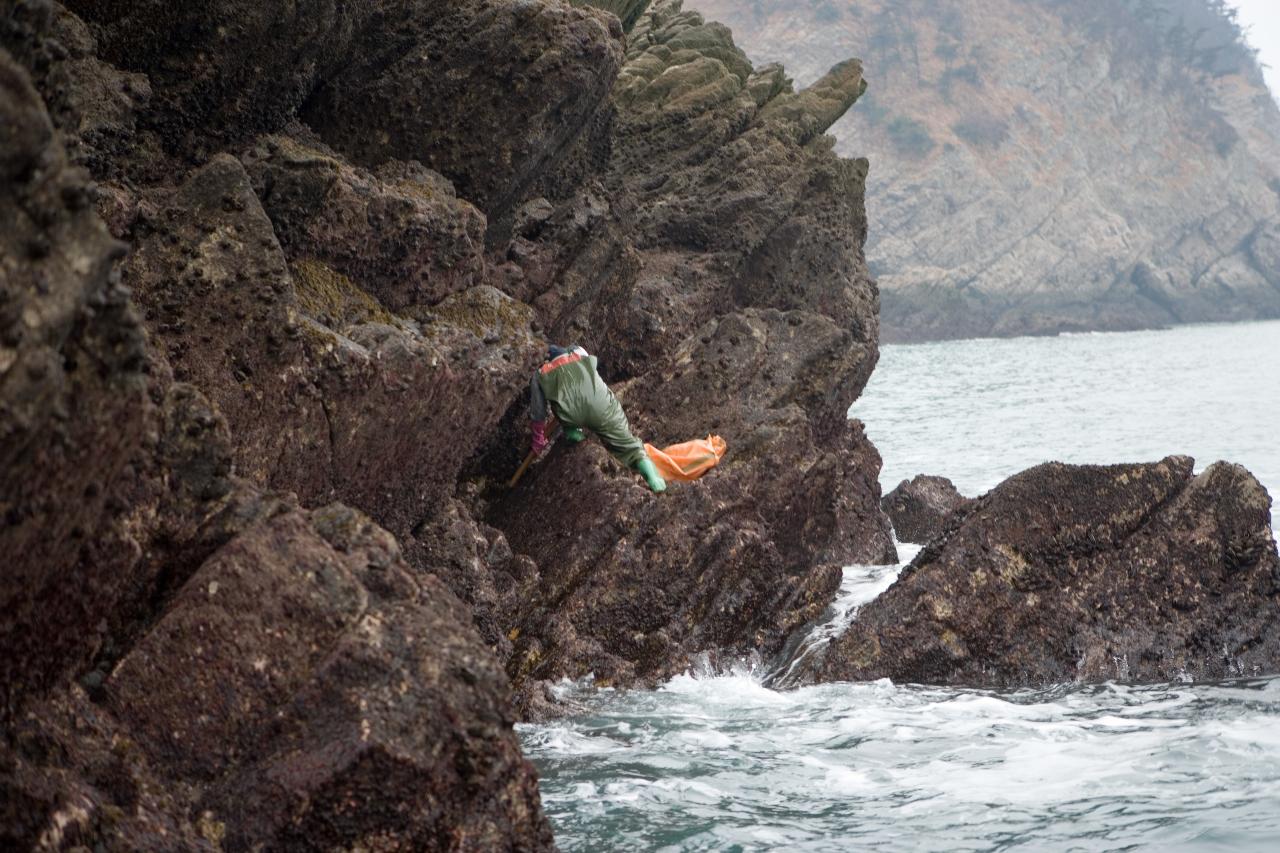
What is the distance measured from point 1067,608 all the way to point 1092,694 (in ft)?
2.60

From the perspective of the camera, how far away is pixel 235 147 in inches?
335

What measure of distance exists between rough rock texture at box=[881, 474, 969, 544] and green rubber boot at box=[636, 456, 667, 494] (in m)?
7.27

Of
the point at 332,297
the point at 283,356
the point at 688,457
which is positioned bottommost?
the point at 688,457

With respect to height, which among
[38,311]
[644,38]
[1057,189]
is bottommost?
[38,311]

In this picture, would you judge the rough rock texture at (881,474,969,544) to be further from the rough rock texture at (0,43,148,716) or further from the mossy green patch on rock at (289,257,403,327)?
the rough rock texture at (0,43,148,716)

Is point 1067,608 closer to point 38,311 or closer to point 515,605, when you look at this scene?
point 515,605

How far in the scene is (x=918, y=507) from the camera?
56.5 feet

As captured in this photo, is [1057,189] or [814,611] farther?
[1057,189]

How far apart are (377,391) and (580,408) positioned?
2757 mm

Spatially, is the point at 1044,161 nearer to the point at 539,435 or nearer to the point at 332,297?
the point at 539,435

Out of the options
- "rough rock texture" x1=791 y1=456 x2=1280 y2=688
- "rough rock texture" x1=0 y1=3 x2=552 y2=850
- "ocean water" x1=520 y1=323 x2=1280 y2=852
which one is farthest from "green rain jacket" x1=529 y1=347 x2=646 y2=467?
"rough rock texture" x1=0 y1=3 x2=552 y2=850

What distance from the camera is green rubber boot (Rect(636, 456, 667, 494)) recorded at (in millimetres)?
10336

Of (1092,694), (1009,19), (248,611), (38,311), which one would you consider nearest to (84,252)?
(38,311)

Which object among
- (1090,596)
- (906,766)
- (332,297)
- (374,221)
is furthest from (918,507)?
(332,297)
